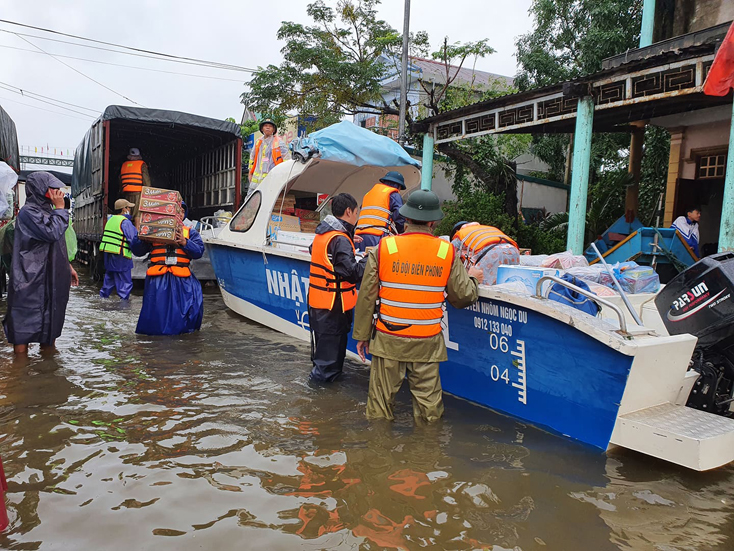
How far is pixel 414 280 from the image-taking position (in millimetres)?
3416

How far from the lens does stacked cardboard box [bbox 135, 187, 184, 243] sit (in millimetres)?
5426

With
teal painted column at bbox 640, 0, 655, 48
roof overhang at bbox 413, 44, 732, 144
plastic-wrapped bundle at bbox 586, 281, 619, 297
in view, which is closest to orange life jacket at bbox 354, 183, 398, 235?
plastic-wrapped bundle at bbox 586, 281, 619, 297

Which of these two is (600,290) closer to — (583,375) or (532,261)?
(532,261)

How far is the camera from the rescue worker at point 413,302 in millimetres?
3424

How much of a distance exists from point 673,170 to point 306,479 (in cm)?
1004

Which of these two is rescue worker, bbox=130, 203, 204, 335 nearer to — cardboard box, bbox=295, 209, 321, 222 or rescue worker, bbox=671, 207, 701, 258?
cardboard box, bbox=295, 209, 321, 222

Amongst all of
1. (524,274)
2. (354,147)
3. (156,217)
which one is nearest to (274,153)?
(354,147)

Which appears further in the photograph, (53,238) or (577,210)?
(577,210)

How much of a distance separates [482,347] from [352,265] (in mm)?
1122

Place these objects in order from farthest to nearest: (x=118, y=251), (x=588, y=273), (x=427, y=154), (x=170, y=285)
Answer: (x=427, y=154) < (x=118, y=251) < (x=170, y=285) < (x=588, y=273)

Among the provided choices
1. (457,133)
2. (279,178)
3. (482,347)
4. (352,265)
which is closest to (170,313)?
(279,178)

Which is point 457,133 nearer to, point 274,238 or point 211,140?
point 211,140

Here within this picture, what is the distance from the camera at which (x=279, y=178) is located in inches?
255

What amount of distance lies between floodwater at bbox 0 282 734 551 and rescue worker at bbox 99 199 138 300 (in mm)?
4180
